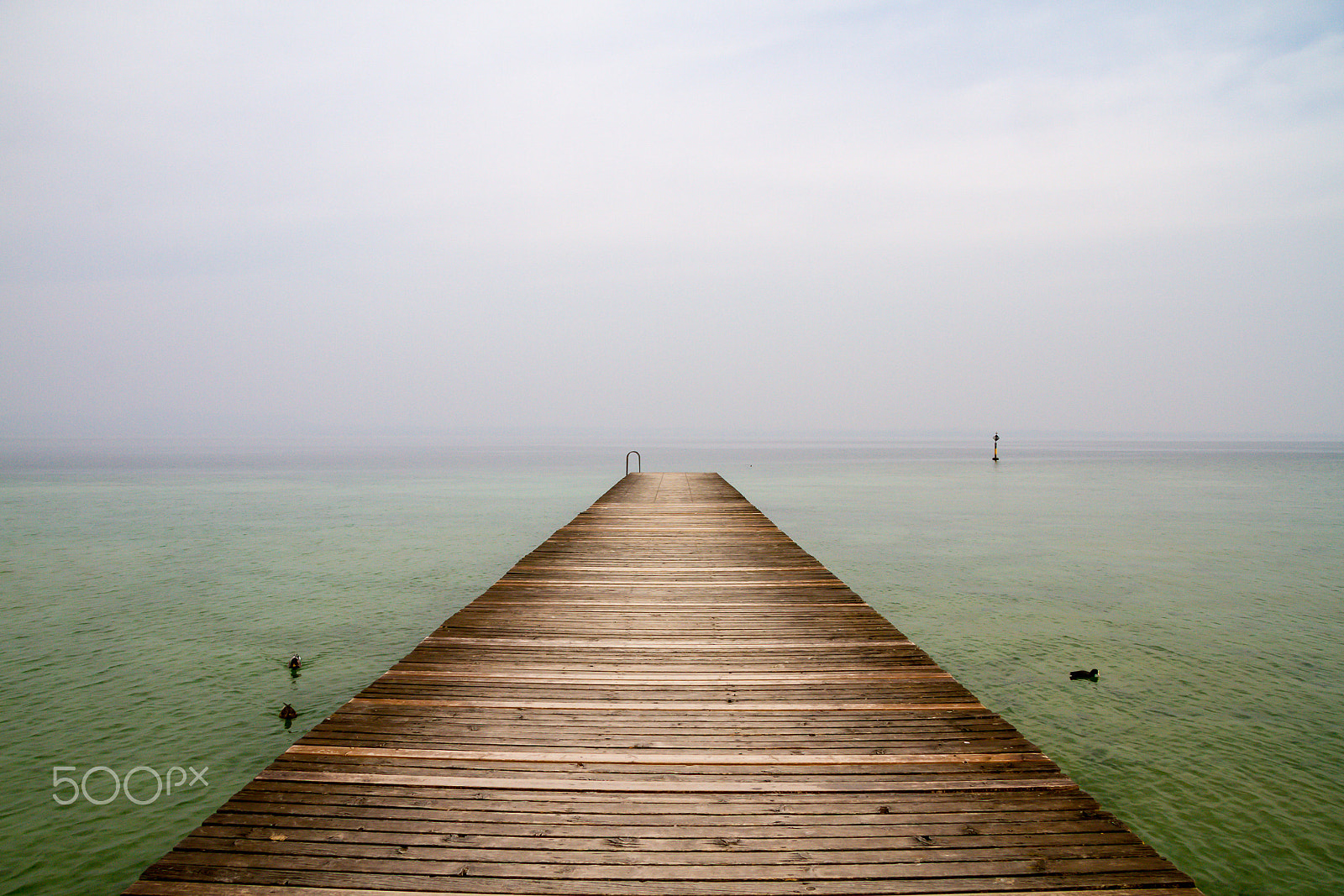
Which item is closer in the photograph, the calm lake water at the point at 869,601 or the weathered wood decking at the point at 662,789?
the weathered wood decking at the point at 662,789

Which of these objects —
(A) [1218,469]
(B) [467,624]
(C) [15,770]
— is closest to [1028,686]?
(B) [467,624]

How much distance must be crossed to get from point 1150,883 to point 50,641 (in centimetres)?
1373

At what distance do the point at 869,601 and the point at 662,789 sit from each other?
10056 millimetres

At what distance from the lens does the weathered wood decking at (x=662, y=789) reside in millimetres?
Result: 3162

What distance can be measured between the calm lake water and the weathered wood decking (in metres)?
2.31

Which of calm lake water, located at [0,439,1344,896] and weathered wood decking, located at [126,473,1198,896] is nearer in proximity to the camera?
weathered wood decking, located at [126,473,1198,896]

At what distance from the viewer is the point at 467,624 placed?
723 centimetres

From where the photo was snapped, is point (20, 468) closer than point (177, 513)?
No

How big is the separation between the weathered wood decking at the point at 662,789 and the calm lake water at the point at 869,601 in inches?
91.0

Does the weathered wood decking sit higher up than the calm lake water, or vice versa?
the weathered wood decking

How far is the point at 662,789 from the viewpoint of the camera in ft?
12.8

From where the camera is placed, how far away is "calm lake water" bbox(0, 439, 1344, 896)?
5832mm

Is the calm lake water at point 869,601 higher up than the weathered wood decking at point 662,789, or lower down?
lower down

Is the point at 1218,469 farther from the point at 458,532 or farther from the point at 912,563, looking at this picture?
the point at 458,532
